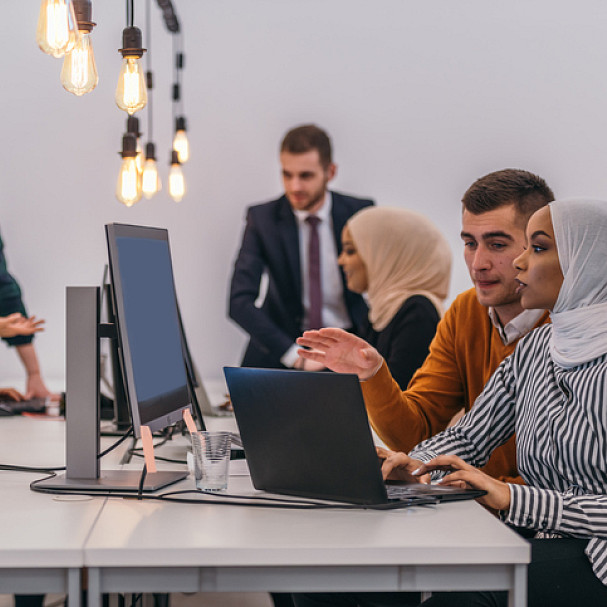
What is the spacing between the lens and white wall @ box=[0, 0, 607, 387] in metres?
5.29

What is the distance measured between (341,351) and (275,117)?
12.2ft

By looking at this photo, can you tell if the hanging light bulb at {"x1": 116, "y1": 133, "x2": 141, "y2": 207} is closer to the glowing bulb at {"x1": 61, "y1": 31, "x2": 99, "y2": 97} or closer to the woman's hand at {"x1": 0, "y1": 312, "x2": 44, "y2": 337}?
the woman's hand at {"x1": 0, "y1": 312, "x2": 44, "y2": 337}

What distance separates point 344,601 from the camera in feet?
5.78

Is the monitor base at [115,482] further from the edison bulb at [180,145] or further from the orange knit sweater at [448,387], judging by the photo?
the edison bulb at [180,145]

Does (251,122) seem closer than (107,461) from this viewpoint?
No

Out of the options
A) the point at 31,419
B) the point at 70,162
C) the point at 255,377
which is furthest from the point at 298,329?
the point at 255,377

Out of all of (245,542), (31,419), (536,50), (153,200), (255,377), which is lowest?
(31,419)

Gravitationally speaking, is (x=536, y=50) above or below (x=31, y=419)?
above

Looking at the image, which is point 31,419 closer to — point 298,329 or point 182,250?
point 298,329

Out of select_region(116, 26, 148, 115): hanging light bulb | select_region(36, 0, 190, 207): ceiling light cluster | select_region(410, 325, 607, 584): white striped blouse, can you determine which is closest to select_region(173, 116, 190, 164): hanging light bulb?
select_region(36, 0, 190, 207): ceiling light cluster

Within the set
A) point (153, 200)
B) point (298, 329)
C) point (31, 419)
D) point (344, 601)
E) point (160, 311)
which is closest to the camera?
point (160, 311)

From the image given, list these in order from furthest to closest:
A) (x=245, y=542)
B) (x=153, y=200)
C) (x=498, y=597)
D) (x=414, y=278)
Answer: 1. (x=153, y=200)
2. (x=414, y=278)
3. (x=498, y=597)
4. (x=245, y=542)

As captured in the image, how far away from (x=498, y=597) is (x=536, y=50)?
4.66m

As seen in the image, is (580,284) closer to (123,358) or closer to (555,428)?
(555,428)
